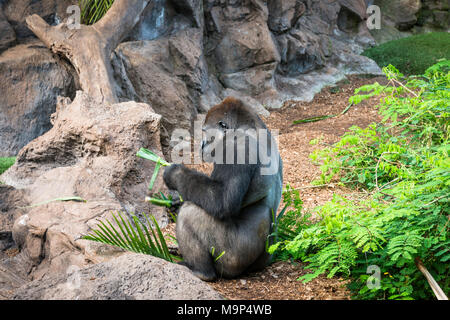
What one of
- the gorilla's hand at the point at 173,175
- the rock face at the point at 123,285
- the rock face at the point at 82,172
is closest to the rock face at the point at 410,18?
the rock face at the point at 82,172

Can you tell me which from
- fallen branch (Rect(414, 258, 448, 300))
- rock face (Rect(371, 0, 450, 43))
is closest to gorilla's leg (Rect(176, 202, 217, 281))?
fallen branch (Rect(414, 258, 448, 300))

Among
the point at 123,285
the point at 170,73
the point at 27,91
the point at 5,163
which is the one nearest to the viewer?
the point at 123,285

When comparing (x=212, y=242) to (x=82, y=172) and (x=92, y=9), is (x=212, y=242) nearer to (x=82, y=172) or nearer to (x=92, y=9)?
(x=82, y=172)

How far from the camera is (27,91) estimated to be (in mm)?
7480

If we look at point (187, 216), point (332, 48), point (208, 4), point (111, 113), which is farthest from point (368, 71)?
point (187, 216)

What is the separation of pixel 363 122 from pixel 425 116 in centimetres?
374

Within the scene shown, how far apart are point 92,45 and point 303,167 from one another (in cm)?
374

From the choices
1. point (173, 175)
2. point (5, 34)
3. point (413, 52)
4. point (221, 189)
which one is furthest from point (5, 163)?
point (413, 52)

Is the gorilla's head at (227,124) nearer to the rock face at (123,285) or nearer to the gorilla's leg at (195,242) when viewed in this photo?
the gorilla's leg at (195,242)

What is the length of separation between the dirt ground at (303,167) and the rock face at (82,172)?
2.47ft

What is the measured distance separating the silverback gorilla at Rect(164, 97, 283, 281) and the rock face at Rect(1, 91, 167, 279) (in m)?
0.94

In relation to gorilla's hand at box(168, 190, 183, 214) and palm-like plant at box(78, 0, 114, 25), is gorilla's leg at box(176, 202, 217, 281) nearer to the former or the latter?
gorilla's hand at box(168, 190, 183, 214)

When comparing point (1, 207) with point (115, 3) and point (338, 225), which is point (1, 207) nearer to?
point (338, 225)

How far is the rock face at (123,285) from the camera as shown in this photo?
260 cm
